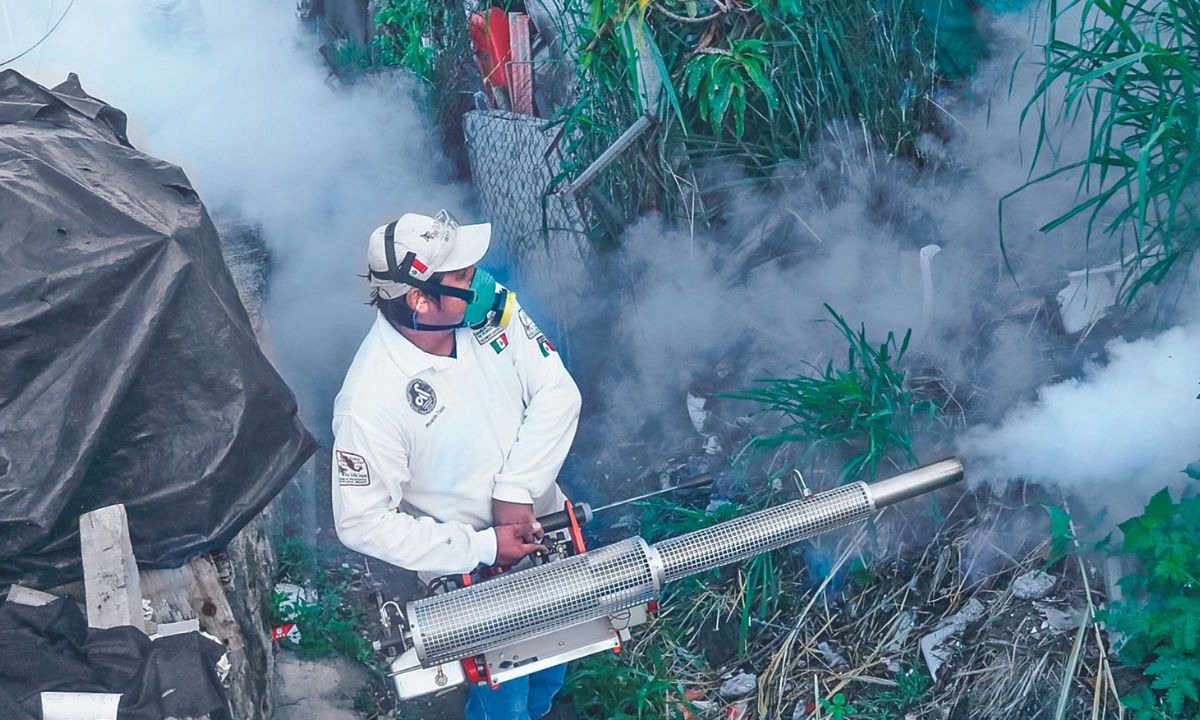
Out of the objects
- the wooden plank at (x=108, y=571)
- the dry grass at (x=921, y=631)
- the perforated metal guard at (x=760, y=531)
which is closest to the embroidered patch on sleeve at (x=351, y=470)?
the wooden plank at (x=108, y=571)

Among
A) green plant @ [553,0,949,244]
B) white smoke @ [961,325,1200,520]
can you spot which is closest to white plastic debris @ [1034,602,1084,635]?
white smoke @ [961,325,1200,520]

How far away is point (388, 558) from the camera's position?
12.1 feet

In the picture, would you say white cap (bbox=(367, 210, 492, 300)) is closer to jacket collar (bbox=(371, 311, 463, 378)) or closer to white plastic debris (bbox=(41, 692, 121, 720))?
jacket collar (bbox=(371, 311, 463, 378))

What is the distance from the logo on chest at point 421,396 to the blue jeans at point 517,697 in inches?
41.1

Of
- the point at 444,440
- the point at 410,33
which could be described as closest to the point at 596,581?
the point at 444,440

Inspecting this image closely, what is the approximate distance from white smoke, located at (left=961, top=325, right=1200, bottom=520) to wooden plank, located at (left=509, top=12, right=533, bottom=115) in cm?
344

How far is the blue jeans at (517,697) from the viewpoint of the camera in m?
4.01

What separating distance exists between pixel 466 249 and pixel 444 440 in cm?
68

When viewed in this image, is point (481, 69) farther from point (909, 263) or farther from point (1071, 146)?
point (1071, 146)

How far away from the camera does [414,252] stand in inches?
143

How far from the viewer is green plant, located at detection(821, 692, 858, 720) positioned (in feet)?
14.0

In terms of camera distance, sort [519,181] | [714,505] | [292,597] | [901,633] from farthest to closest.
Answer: [519,181] → [292,597] → [714,505] → [901,633]

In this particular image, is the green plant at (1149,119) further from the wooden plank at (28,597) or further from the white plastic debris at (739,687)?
the wooden plank at (28,597)

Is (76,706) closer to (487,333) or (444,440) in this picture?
(444,440)
